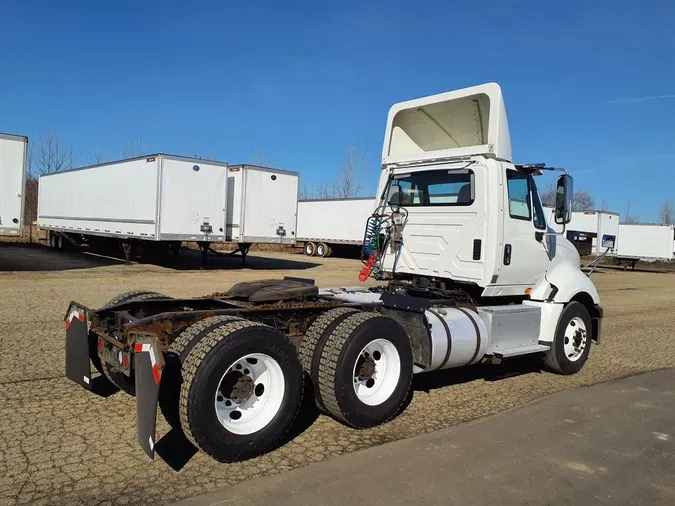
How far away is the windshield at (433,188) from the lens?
6555mm

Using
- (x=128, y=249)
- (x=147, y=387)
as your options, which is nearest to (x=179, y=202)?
(x=128, y=249)

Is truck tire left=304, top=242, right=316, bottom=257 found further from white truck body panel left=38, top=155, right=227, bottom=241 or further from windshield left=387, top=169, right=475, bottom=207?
windshield left=387, top=169, right=475, bottom=207

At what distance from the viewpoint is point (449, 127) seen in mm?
7227

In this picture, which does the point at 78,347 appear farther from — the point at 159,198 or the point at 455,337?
the point at 159,198

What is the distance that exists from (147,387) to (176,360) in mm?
358

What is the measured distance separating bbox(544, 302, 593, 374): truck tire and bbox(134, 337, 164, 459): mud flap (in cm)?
512

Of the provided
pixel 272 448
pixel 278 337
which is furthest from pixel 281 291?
pixel 272 448

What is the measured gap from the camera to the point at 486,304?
6.92 m

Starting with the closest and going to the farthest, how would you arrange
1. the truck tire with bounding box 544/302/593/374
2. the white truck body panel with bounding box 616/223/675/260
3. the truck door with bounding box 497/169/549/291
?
1. the truck door with bounding box 497/169/549/291
2. the truck tire with bounding box 544/302/593/374
3. the white truck body panel with bounding box 616/223/675/260

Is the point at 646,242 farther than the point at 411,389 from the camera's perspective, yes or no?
Yes

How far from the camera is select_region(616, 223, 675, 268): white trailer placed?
115ft

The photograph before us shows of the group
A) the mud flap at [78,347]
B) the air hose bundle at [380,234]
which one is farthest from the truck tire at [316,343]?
the air hose bundle at [380,234]

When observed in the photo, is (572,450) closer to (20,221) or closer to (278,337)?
(278,337)

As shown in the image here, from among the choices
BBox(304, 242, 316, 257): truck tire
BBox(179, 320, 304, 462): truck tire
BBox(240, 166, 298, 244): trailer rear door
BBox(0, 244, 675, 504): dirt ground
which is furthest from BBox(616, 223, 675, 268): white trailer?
BBox(179, 320, 304, 462): truck tire
